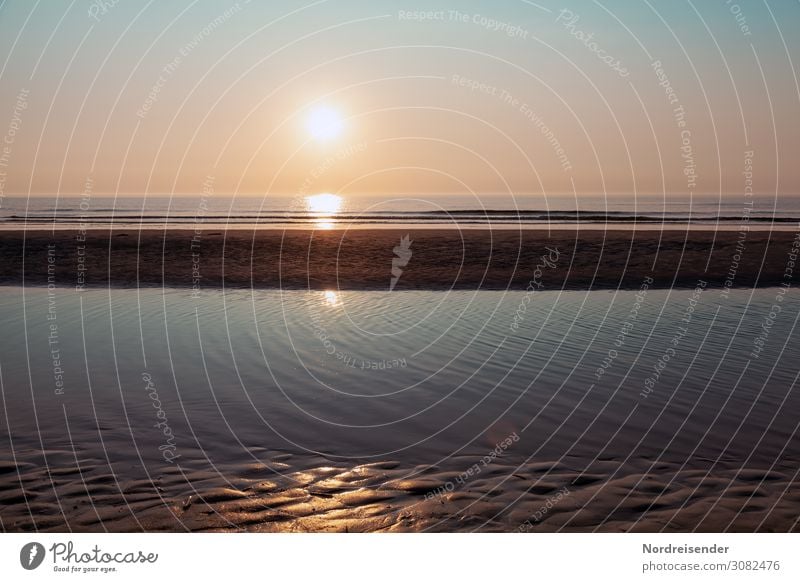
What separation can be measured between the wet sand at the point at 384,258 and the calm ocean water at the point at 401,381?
835 centimetres

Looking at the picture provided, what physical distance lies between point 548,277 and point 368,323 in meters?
15.1

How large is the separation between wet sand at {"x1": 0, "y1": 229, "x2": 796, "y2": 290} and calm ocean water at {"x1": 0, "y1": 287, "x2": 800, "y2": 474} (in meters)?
8.35

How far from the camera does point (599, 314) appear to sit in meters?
22.7

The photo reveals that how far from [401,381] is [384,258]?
87.1 feet

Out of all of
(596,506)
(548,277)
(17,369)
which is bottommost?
(596,506)

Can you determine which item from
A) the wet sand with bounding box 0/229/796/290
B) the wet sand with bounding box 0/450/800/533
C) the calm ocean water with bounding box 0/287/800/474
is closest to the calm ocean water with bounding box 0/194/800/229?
the wet sand with bounding box 0/229/796/290

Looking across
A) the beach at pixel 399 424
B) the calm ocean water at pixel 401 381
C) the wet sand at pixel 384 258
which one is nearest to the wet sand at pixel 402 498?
the beach at pixel 399 424

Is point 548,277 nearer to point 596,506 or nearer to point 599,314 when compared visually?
point 599,314

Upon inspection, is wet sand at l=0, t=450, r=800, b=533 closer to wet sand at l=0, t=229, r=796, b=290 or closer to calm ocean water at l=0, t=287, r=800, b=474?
calm ocean water at l=0, t=287, r=800, b=474

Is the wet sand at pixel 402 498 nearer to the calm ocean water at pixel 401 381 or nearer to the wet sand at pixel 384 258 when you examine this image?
the calm ocean water at pixel 401 381

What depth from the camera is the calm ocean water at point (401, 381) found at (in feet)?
36.9
